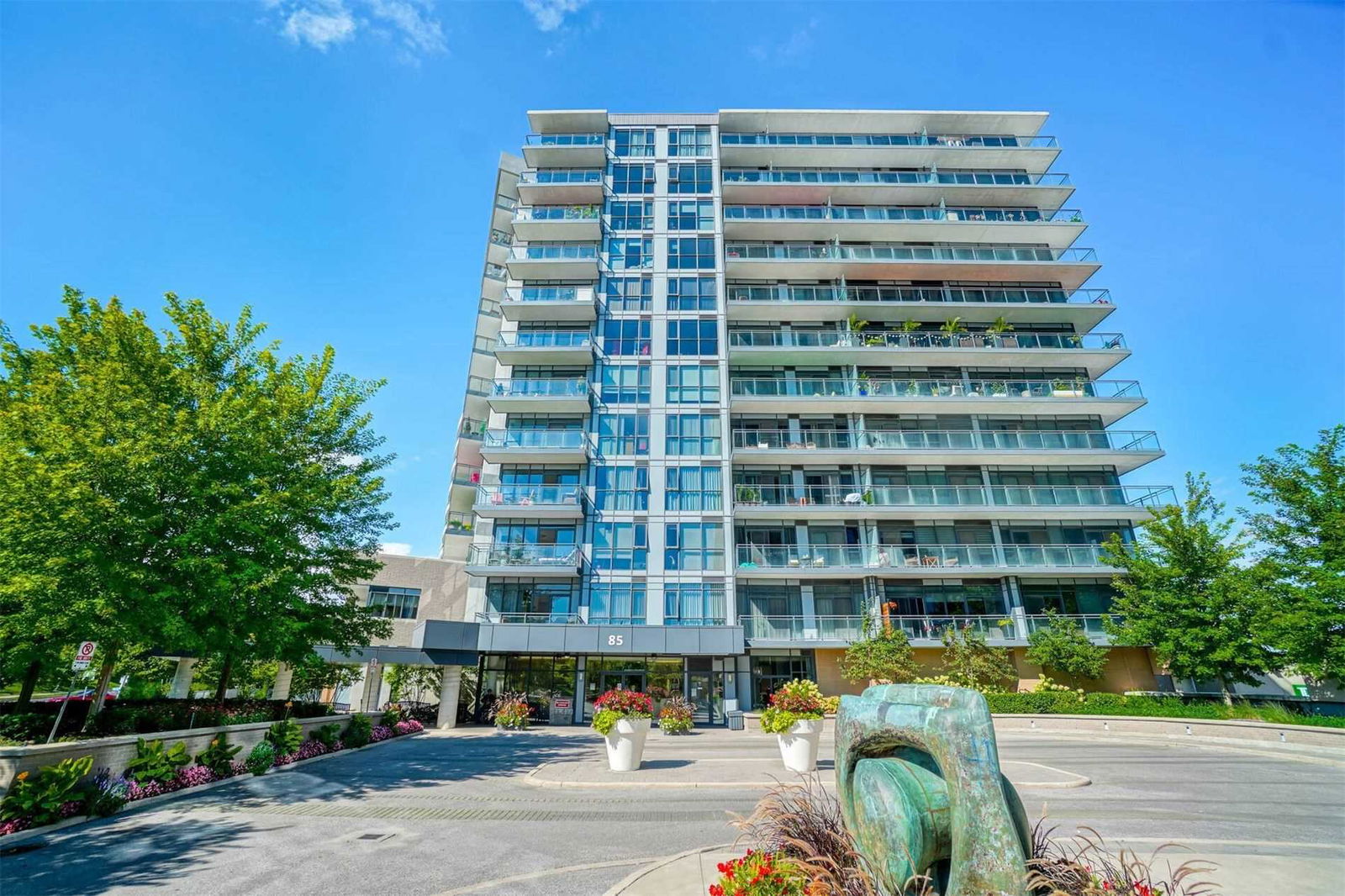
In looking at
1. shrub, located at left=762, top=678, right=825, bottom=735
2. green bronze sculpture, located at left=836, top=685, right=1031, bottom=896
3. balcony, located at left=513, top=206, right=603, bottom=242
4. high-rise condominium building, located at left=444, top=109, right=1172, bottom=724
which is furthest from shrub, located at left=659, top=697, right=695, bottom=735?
balcony, located at left=513, top=206, right=603, bottom=242

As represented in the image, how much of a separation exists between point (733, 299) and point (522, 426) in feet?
50.7

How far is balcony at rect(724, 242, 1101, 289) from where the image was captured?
120 feet

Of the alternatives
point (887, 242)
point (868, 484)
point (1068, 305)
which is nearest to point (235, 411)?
point (868, 484)

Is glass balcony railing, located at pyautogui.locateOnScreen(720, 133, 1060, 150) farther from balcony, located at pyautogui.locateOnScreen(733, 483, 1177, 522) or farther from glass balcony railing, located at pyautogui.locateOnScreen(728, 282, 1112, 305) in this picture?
balcony, located at pyautogui.locateOnScreen(733, 483, 1177, 522)

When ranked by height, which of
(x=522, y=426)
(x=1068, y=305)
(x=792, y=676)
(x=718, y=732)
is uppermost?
(x=1068, y=305)

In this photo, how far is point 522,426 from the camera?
1367 inches

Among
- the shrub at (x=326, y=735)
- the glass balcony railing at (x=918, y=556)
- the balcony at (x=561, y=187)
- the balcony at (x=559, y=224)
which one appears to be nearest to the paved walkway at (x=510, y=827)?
the shrub at (x=326, y=735)

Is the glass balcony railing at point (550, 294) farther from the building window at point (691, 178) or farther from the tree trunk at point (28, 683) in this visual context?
the tree trunk at point (28, 683)

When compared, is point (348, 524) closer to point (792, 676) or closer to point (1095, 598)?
point (792, 676)

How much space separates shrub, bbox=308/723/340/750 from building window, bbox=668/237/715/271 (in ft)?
98.1

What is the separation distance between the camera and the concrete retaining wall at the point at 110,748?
33.3 ft

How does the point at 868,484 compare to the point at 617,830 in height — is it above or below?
above

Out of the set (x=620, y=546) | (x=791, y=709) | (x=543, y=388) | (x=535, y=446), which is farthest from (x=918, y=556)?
(x=543, y=388)

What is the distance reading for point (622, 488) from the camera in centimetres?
3303
